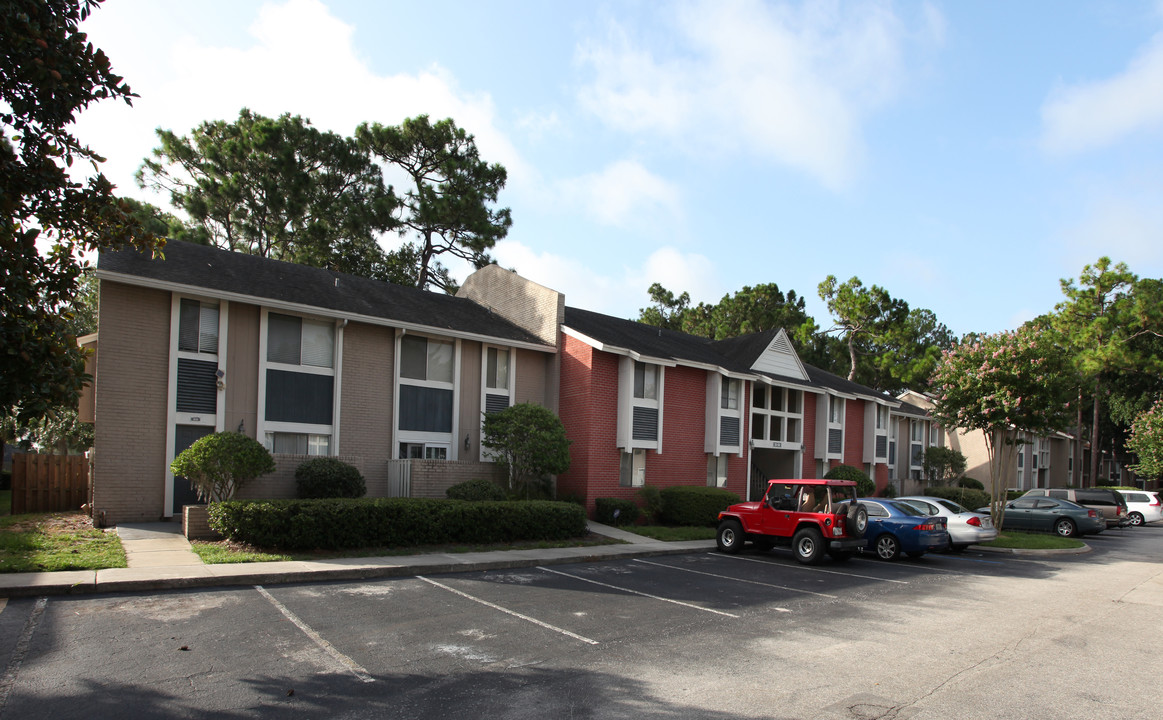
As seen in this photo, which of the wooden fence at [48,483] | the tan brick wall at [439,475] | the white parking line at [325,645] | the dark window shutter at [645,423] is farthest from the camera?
the dark window shutter at [645,423]

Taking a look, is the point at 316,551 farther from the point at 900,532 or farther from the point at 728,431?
the point at 728,431

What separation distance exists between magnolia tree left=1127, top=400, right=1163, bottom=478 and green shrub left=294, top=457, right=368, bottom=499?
4545 centimetres

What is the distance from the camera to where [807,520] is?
16281mm

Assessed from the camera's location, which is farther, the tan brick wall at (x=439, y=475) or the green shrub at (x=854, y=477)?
the green shrub at (x=854, y=477)

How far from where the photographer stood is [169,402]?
55.7ft

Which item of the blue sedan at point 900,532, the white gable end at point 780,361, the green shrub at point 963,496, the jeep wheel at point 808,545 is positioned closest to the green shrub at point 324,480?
the jeep wheel at point 808,545

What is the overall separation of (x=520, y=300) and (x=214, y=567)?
51.1 ft

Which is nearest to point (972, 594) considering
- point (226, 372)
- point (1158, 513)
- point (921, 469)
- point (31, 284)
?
point (31, 284)

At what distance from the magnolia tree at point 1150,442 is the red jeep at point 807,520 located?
1428 inches

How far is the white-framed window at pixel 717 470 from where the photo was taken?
89.2ft

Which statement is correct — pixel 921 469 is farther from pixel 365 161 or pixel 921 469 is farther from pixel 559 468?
pixel 365 161

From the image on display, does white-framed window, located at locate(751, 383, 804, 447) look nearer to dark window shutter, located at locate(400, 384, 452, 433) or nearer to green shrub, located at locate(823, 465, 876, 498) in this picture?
green shrub, located at locate(823, 465, 876, 498)

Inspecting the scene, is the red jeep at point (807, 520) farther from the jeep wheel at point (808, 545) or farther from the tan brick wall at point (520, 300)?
the tan brick wall at point (520, 300)

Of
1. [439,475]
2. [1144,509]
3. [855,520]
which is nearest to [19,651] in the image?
[439,475]
